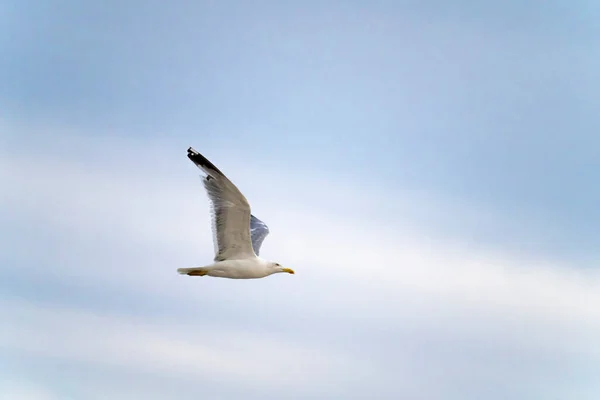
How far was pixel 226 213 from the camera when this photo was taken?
24.4 m

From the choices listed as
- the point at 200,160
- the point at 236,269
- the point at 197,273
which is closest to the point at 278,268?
the point at 236,269

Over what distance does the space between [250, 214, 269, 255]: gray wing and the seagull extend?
238cm

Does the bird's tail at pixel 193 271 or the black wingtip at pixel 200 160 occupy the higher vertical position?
the black wingtip at pixel 200 160

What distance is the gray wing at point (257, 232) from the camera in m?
28.5

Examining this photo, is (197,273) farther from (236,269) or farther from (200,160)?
(200,160)

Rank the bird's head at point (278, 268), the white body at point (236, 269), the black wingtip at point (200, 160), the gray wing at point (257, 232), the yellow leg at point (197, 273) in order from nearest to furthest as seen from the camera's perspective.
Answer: the black wingtip at point (200, 160), the yellow leg at point (197, 273), the white body at point (236, 269), the bird's head at point (278, 268), the gray wing at point (257, 232)

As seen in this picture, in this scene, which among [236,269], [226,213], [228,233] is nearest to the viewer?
[226,213]

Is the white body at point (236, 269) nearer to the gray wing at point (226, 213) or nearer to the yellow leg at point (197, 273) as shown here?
the yellow leg at point (197, 273)

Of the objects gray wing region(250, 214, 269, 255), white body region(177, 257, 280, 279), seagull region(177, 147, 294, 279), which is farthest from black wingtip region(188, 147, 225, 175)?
gray wing region(250, 214, 269, 255)

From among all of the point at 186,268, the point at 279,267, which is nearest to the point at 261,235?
the point at 279,267

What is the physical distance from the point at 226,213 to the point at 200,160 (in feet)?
5.16

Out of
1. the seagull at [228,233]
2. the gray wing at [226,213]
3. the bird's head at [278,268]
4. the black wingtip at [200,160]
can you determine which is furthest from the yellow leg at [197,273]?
the black wingtip at [200,160]

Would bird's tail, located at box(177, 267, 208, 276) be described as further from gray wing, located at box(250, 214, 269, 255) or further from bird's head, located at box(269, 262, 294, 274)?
gray wing, located at box(250, 214, 269, 255)

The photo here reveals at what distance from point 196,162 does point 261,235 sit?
5.83 m
